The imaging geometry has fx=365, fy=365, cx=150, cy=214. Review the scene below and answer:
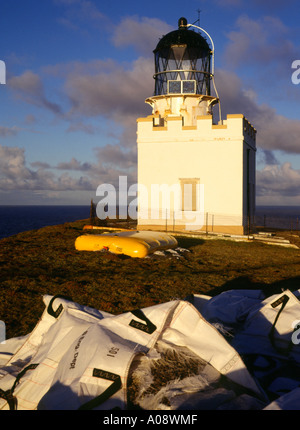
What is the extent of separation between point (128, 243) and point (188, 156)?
884 cm

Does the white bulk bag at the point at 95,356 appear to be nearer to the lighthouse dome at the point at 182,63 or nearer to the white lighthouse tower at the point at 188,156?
the white lighthouse tower at the point at 188,156

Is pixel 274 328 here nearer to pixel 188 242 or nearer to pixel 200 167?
pixel 188 242

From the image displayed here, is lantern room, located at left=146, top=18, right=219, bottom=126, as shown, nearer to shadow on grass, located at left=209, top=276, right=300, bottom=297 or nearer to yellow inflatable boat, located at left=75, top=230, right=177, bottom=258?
yellow inflatable boat, located at left=75, top=230, right=177, bottom=258

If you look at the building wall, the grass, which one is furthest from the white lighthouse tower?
the grass

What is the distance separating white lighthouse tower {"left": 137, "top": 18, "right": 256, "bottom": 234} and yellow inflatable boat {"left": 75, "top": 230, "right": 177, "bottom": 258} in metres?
6.35

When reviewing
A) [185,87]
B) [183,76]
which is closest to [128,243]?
[185,87]

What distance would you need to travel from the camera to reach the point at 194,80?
20125 mm

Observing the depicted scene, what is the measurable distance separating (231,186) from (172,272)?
10.2 m

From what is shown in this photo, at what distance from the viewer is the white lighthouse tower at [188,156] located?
1880 centimetres

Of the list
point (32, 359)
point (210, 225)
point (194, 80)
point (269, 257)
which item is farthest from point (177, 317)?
point (194, 80)

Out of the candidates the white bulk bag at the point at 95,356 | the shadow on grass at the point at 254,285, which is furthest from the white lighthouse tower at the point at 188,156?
the white bulk bag at the point at 95,356

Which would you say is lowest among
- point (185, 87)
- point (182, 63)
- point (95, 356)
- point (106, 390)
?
point (106, 390)

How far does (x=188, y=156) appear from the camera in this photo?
1908 centimetres

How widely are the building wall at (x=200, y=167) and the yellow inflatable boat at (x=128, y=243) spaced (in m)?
6.36
